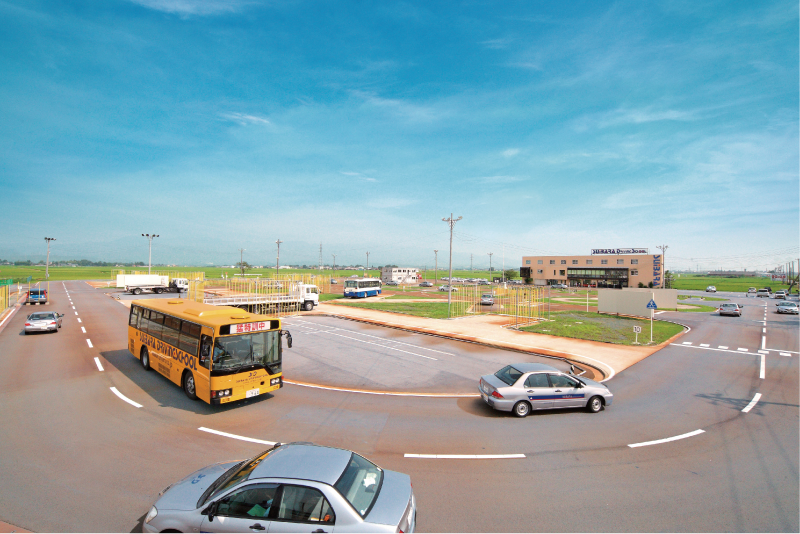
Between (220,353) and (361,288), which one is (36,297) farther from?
(220,353)

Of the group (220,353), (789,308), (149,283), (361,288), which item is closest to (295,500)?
(220,353)

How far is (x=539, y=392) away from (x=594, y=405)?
1.86 m

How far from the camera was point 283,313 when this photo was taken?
3425cm

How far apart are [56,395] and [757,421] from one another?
2119 cm

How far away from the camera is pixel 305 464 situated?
15.4 feet

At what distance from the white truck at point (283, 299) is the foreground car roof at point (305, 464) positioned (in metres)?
26.7

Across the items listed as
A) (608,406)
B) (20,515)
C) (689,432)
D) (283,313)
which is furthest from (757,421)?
(283,313)

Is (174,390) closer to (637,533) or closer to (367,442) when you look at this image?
(367,442)

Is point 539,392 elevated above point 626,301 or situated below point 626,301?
below

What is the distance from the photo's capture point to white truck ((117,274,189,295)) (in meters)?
50.6

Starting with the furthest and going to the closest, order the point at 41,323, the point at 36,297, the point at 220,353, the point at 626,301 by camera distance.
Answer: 1. the point at 36,297
2. the point at 626,301
3. the point at 41,323
4. the point at 220,353

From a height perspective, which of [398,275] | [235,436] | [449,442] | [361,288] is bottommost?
[235,436]

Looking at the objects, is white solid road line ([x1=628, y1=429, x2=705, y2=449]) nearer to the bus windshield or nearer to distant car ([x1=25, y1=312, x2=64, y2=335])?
the bus windshield

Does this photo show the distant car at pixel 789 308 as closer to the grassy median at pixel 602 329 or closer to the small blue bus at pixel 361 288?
the grassy median at pixel 602 329
